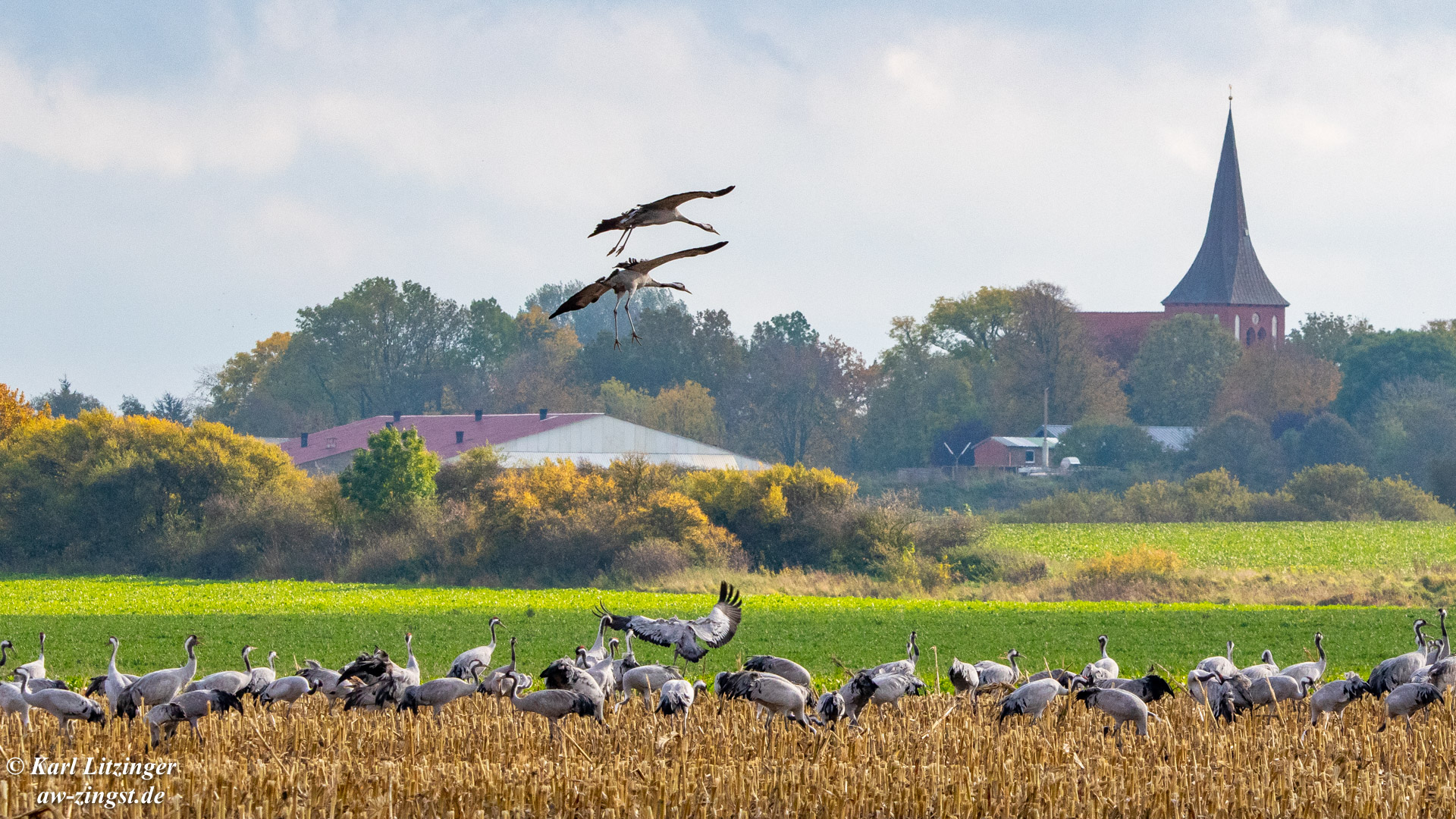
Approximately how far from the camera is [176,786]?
915 cm

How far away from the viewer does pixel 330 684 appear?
14195 mm

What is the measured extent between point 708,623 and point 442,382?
93210mm

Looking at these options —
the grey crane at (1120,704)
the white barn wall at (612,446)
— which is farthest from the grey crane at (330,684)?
the white barn wall at (612,446)

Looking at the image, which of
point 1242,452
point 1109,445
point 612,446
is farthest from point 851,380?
point 612,446

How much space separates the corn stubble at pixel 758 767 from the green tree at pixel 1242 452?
3218 inches

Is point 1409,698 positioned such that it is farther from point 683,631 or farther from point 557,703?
point 683,631

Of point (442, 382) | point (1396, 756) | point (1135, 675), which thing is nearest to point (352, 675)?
point (1396, 756)

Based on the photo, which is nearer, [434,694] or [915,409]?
[434,694]

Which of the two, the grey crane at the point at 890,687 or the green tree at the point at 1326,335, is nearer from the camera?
the grey crane at the point at 890,687

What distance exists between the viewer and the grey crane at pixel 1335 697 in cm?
1300

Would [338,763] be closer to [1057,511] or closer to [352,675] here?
[352,675]

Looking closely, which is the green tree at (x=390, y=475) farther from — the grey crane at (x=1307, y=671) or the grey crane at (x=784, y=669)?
the grey crane at (x=1307, y=671)

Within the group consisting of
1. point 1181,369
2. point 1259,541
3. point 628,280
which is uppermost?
point 1181,369

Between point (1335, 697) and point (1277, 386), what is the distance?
93286mm
